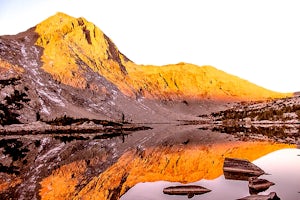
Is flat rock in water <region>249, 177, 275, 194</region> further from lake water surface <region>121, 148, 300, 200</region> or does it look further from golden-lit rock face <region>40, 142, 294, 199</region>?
golden-lit rock face <region>40, 142, 294, 199</region>

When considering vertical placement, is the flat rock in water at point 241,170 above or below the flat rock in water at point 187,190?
above

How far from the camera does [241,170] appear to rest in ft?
120

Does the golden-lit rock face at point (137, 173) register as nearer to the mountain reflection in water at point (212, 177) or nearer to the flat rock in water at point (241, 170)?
the mountain reflection in water at point (212, 177)

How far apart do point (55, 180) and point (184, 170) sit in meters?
14.3

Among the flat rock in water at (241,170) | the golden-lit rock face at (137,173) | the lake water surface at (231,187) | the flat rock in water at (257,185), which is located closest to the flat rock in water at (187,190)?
the lake water surface at (231,187)

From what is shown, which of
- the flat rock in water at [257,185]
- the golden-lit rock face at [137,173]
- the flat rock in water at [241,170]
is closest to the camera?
the flat rock in water at [257,185]

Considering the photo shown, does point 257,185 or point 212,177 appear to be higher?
point 257,185

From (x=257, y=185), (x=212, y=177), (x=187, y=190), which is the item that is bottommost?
(x=187, y=190)

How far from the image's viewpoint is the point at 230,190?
29.8 m

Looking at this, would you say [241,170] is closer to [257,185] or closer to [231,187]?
[231,187]

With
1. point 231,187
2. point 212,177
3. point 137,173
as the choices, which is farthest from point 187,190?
point 137,173

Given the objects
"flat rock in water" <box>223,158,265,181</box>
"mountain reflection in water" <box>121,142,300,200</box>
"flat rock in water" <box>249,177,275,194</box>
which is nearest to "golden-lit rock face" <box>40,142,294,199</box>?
"mountain reflection in water" <box>121,142,300,200</box>

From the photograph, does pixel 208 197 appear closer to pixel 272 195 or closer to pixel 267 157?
pixel 272 195

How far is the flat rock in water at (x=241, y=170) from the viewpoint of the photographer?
35594mm
